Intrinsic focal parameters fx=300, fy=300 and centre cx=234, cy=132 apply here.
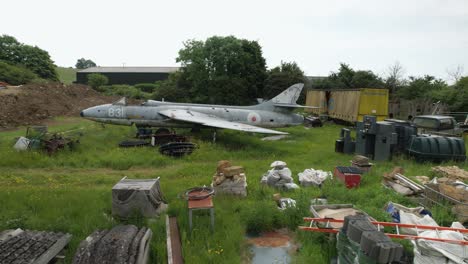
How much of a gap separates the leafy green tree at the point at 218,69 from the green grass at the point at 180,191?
70.9ft

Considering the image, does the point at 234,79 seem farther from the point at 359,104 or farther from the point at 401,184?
the point at 401,184

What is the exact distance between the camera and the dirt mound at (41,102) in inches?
884

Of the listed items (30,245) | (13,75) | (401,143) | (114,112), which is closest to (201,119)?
(114,112)

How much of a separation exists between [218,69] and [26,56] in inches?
1509

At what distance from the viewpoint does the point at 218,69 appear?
123ft

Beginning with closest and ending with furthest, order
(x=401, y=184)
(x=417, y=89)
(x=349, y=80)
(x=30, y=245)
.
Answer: (x=30, y=245), (x=401, y=184), (x=417, y=89), (x=349, y=80)

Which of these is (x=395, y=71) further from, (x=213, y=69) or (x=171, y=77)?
(x=171, y=77)

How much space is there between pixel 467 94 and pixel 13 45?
66968 mm

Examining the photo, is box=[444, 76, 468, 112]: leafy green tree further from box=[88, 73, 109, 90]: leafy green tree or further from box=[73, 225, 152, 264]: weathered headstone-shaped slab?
box=[88, 73, 109, 90]: leafy green tree

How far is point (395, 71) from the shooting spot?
49969 millimetres

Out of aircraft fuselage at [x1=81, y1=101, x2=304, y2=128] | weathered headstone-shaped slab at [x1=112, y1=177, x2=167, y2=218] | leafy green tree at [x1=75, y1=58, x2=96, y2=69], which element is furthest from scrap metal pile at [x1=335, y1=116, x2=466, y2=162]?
leafy green tree at [x1=75, y1=58, x2=96, y2=69]

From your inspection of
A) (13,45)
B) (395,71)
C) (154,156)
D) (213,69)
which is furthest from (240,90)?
(13,45)

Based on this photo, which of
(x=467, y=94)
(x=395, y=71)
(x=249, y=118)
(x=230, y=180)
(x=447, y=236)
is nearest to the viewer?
(x=447, y=236)

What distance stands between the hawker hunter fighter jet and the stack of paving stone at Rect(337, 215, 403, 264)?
413 inches
